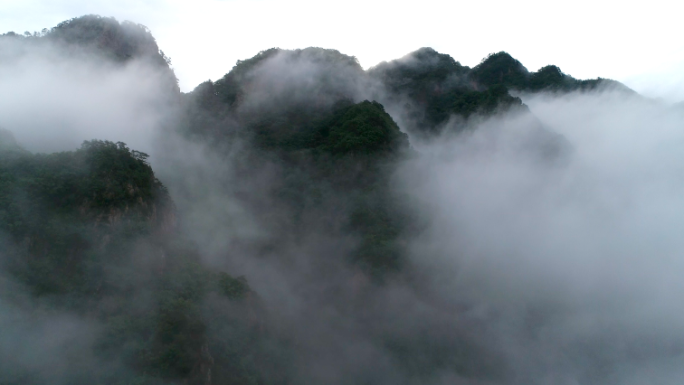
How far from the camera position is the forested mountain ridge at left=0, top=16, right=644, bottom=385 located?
13992 mm

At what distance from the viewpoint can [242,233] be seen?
74.0 feet

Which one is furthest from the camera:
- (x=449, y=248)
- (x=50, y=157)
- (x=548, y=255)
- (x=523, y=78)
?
(x=523, y=78)

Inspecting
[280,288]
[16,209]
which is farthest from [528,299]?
[16,209]

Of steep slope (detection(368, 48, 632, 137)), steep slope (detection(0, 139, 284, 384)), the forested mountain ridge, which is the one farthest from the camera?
steep slope (detection(368, 48, 632, 137))

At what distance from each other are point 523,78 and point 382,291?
1131 inches

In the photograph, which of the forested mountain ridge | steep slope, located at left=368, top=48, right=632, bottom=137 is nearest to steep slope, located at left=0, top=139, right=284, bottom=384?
the forested mountain ridge

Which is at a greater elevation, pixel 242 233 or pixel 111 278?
pixel 242 233

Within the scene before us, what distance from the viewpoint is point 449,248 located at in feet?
82.6

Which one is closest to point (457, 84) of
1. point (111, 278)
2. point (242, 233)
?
point (242, 233)

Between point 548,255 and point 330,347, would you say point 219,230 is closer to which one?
point 330,347

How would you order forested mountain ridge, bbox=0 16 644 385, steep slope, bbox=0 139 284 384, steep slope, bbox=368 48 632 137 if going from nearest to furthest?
steep slope, bbox=0 139 284 384, forested mountain ridge, bbox=0 16 644 385, steep slope, bbox=368 48 632 137

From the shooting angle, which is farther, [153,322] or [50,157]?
[50,157]

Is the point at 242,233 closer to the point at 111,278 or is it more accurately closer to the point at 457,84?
the point at 111,278

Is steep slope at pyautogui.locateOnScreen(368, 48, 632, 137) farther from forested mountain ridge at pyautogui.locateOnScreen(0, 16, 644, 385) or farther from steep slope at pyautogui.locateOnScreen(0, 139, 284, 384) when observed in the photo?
steep slope at pyautogui.locateOnScreen(0, 139, 284, 384)
